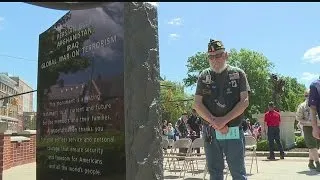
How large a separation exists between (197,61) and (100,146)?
71026mm

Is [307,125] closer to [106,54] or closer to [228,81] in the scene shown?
[228,81]

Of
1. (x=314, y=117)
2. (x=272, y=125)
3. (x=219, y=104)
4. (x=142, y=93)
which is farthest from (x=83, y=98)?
(x=272, y=125)

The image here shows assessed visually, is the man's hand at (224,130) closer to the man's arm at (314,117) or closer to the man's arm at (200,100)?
the man's arm at (200,100)

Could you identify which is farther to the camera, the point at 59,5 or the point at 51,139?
the point at 51,139

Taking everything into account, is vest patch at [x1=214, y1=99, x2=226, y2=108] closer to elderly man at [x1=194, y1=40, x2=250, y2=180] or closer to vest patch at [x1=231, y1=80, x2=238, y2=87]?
elderly man at [x1=194, y1=40, x2=250, y2=180]

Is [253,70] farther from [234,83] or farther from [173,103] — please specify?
[234,83]

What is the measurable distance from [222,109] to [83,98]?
4.61 ft

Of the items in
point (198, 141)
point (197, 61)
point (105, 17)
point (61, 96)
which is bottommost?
point (198, 141)

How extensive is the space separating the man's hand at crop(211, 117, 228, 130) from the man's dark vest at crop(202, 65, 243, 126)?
0.07 m

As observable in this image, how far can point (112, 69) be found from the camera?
4.24m

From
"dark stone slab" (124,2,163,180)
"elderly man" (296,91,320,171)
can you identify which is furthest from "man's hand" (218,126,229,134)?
"elderly man" (296,91,320,171)

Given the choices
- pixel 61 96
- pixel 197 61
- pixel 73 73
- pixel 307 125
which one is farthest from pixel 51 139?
pixel 197 61

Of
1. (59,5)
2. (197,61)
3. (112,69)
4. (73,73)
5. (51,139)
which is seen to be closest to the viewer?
(59,5)

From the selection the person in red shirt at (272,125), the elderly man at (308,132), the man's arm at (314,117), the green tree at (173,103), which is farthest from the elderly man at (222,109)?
the green tree at (173,103)
